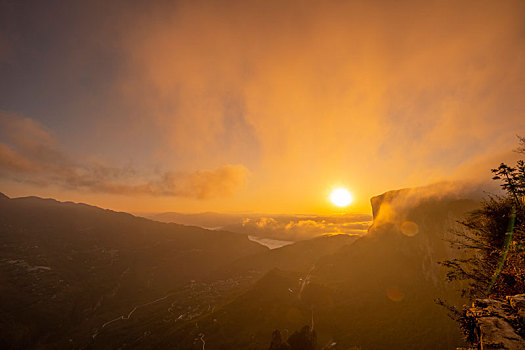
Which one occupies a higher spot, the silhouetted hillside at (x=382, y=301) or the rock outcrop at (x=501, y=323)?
the rock outcrop at (x=501, y=323)

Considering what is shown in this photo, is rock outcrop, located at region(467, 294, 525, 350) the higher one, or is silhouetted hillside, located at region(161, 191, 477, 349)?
rock outcrop, located at region(467, 294, 525, 350)

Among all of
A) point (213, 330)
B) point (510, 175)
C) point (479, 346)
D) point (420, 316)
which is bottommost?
point (213, 330)

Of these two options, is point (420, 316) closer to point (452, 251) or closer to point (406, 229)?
point (452, 251)

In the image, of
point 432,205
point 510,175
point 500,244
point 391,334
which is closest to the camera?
point 510,175

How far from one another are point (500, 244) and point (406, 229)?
177 metres

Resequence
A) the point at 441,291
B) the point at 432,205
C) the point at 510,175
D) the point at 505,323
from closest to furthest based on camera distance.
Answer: the point at 505,323, the point at 510,175, the point at 441,291, the point at 432,205

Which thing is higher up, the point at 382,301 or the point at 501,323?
the point at 501,323

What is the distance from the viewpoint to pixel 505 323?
28.0ft

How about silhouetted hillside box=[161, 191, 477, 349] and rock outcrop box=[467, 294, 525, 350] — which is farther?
silhouetted hillside box=[161, 191, 477, 349]

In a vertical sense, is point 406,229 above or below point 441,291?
above

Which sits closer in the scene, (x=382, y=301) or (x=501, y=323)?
(x=501, y=323)

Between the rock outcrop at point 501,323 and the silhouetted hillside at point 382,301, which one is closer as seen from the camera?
the rock outcrop at point 501,323

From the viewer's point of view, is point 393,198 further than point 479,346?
Yes

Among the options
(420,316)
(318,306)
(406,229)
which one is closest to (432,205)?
(406,229)
